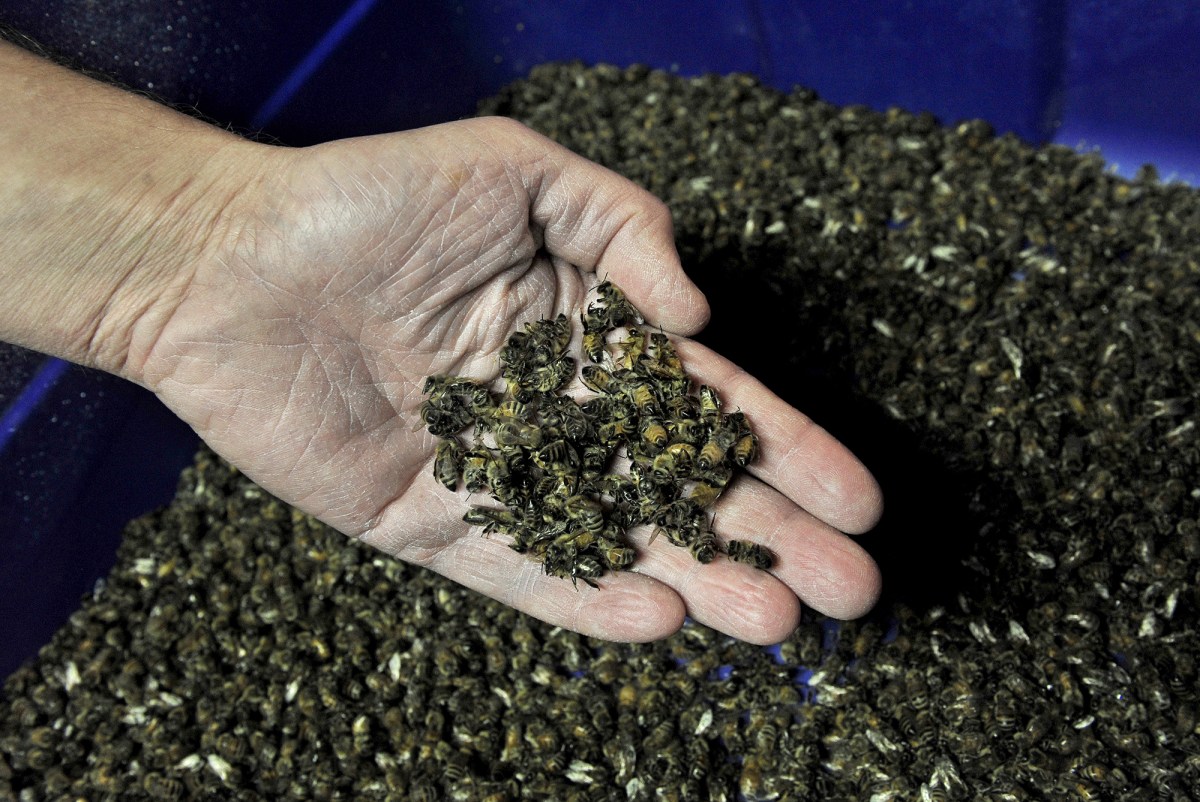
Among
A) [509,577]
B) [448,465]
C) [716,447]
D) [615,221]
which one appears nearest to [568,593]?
[509,577]

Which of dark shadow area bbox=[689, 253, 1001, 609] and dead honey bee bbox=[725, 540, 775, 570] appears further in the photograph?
dark shadow area bbox=[689, 253, 1001, 609]

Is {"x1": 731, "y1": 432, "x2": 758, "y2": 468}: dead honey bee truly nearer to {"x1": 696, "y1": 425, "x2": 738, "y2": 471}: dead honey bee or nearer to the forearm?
{"x1": 696, "y1": 425, "x2": 738, "y2": 471}: dead honey bee

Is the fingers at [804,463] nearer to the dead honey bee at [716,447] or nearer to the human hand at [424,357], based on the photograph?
the human hand at [424,357]

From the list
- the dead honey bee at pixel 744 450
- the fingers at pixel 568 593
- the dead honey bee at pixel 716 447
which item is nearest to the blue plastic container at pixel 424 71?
the fingers at pixel 568 593

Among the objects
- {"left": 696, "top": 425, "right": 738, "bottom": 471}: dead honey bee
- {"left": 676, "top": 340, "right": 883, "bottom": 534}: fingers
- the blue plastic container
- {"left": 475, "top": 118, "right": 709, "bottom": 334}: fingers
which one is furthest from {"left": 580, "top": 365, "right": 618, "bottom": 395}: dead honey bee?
the blue plastic container

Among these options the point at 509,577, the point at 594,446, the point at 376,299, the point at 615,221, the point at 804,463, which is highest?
the point at 615,221

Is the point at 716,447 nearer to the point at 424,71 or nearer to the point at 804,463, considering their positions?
the point at 804,463
